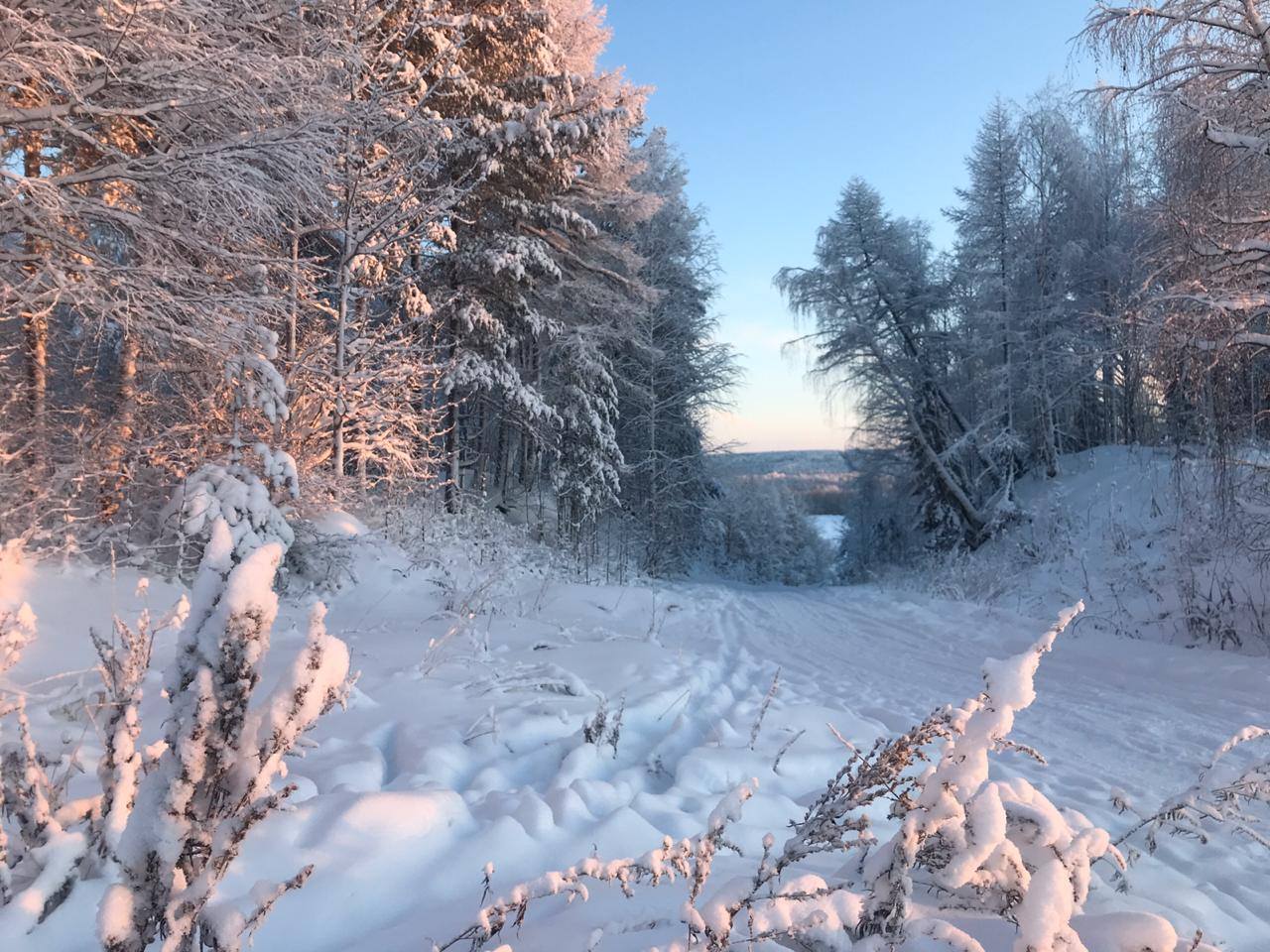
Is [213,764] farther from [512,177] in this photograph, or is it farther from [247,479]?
[512,177]

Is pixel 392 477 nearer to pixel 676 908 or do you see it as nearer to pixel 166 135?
pixel 166 135

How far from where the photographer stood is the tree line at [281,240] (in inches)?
168

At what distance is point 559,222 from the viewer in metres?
12.9

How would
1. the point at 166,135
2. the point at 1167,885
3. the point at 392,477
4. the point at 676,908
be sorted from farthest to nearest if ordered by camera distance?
the point at 392,477 < the point at 166,135 < the point at 1167,885 < the point at 676,908

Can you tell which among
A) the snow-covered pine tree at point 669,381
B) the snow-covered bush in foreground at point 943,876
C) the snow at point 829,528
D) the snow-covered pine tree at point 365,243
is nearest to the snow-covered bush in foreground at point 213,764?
the snow-covered bush in foreground at point 943,876

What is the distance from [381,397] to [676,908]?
267 inches

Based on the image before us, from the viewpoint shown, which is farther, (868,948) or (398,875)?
(398,875)

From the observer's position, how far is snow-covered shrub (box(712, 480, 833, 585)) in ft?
79.5

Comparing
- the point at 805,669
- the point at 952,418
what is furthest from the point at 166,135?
the point at 952,418

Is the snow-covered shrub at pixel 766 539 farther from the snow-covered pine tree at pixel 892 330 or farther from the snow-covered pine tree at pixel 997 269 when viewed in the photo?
the snow-covered pine tree at pixel 997 269

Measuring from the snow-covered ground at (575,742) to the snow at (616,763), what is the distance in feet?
0.04

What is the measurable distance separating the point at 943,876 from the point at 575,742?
2.07 meters

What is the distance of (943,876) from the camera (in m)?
1.06

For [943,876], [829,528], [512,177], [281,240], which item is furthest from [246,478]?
[829,528]
